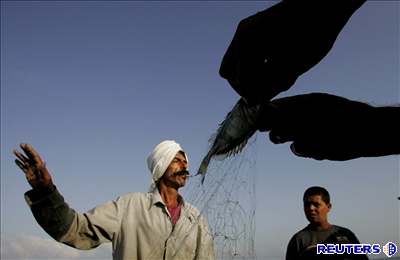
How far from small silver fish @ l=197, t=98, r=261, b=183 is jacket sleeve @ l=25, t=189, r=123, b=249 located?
1.00 m

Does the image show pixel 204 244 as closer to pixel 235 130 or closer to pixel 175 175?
pixel 175 175

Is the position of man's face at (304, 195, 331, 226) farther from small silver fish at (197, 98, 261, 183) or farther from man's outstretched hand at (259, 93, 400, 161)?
small silver fish at (197, 98, 261, 183)

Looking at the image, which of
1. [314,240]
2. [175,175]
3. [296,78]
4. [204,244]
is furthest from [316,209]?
[296,78]

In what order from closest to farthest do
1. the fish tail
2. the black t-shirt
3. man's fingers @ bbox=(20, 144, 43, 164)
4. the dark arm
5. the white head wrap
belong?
the dark arm, man's fingers @ bbox=(20, 144, 43, 164), the fish tail, the white head wrap, the black t-shirt

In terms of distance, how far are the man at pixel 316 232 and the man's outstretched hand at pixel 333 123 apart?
2708 mm

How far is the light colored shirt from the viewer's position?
3137 mm

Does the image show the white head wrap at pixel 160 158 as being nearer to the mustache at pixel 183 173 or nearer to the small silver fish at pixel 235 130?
the mustache at pixel 183 173

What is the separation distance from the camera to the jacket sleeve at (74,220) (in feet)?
10.2

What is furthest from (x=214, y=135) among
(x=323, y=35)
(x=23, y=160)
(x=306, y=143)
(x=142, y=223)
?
(x=23, y=160)

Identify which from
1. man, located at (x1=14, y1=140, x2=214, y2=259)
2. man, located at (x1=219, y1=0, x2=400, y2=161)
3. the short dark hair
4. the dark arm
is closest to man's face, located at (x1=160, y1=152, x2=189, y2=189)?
man, located at (x1=14, y1=140, x2=214, y2=259)

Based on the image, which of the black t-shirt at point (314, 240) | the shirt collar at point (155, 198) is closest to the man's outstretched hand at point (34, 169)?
the shirt collar at point (155, 198)

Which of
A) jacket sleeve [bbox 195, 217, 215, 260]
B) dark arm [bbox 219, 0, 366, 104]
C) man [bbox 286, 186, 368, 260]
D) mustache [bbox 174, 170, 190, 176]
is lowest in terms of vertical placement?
jacket sleeve [bbox 195, 217, 215, 260]

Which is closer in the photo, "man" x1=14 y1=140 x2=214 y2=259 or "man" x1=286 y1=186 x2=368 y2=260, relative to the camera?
"man" x1=14 y1=140 x2=214 y2=259

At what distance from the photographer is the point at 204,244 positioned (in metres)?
3.93
